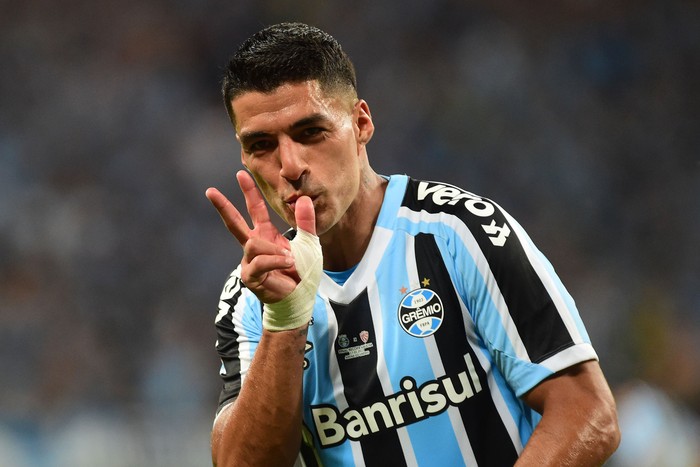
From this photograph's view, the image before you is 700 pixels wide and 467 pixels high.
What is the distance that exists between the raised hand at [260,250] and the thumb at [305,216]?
0.28ft

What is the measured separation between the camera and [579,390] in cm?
197

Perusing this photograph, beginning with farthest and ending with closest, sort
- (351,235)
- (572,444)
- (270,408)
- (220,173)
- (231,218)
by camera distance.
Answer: (220,173)
(351,235)
(270,408)
(231,218)
(572,444)

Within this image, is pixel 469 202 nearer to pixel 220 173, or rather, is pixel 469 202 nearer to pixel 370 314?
pixel 370 314

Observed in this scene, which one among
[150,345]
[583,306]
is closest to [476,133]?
[583,306]

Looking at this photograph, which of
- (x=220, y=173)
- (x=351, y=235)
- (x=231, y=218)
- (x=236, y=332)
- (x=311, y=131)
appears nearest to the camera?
(x=231, y=218)

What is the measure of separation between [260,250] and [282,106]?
0.46 m

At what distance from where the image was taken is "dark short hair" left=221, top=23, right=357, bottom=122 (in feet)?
7.45

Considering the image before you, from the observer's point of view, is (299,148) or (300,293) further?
(299,148)

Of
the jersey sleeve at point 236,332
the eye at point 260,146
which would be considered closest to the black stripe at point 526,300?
the eye at point 260,146

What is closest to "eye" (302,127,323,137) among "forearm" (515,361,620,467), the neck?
the neck

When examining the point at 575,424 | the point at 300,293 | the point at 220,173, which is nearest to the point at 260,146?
the point at 300,293

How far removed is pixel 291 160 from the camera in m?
2.19

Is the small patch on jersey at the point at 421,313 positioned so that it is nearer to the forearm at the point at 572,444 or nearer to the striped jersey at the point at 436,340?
the striped jersey at the point at 436,340

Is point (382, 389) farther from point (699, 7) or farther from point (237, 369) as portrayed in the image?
point (699, 7)
